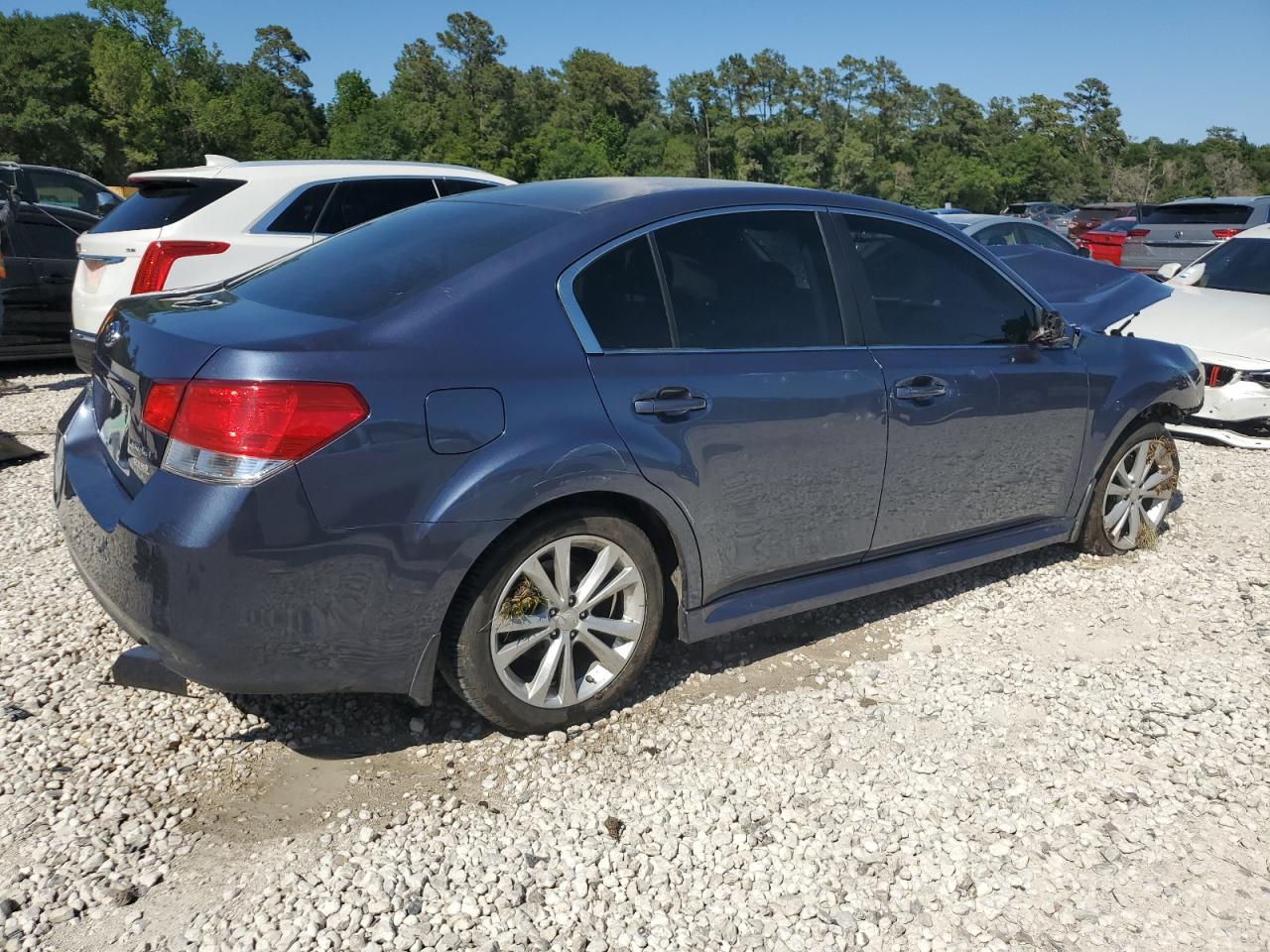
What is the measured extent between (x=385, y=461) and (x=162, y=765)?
47.5 inches

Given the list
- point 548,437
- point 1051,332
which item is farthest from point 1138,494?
point 548,437

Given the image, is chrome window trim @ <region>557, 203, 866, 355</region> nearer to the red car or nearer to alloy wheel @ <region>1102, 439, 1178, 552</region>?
alloy wheel @ <region>1102, 439, 1178, 552</region>

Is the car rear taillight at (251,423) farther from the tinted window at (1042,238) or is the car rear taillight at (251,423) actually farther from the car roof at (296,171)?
the tinted window at (1042,238)

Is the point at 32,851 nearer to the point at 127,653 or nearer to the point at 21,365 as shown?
the point at 127,653

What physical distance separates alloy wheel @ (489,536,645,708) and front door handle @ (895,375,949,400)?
1243mm

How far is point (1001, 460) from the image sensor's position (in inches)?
163

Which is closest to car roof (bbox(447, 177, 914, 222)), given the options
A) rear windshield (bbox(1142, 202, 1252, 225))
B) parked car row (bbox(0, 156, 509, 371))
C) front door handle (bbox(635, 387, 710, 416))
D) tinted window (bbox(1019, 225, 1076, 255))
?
front door handle (bbox(635, 387, 710, 416))

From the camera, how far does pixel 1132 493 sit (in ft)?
16.2

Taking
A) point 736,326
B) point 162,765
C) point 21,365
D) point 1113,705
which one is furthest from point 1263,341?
point 21,365

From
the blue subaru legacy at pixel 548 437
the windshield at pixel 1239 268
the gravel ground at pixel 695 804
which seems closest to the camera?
the gravel ground at pixel 695 804

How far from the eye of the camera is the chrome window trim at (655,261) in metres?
3.04

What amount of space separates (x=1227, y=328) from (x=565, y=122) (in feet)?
325

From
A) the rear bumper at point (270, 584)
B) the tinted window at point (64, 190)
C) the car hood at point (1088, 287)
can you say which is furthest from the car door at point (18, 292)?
the car hood at point (1088, 287)

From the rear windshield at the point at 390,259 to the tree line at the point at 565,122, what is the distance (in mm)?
65519
